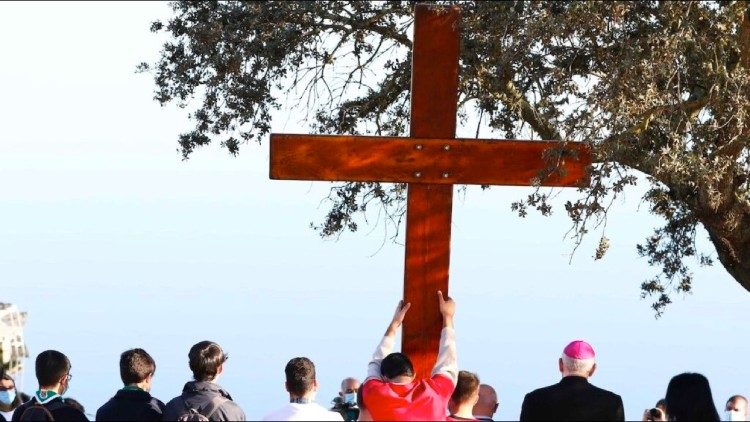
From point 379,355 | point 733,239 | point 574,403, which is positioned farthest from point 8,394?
point 733,239

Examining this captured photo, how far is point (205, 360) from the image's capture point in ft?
25.5

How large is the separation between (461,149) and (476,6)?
141cm

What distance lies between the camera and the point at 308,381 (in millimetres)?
7477

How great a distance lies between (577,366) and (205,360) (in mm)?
2239

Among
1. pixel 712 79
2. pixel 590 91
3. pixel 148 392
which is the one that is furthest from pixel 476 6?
pixel 148 392

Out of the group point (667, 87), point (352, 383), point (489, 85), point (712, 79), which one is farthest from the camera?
point (489, 85)

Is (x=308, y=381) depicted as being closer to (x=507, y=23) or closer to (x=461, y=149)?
(x=461, y=149)

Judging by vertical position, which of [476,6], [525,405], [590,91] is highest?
[476,6]

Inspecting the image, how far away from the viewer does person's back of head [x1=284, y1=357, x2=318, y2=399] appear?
746 centimetres

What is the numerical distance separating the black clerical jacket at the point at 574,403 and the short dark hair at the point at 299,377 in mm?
1307

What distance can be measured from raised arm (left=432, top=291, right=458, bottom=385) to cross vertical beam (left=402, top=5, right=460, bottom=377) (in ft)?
0.41

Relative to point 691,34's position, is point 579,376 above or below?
below

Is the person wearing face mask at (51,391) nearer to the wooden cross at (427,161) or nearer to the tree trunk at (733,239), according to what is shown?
the wooden cross at (427,161)

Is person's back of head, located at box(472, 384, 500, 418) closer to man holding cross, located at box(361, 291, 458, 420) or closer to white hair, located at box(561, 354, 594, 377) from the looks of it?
man holding cross, located at box(361, 291, 458, 420)
